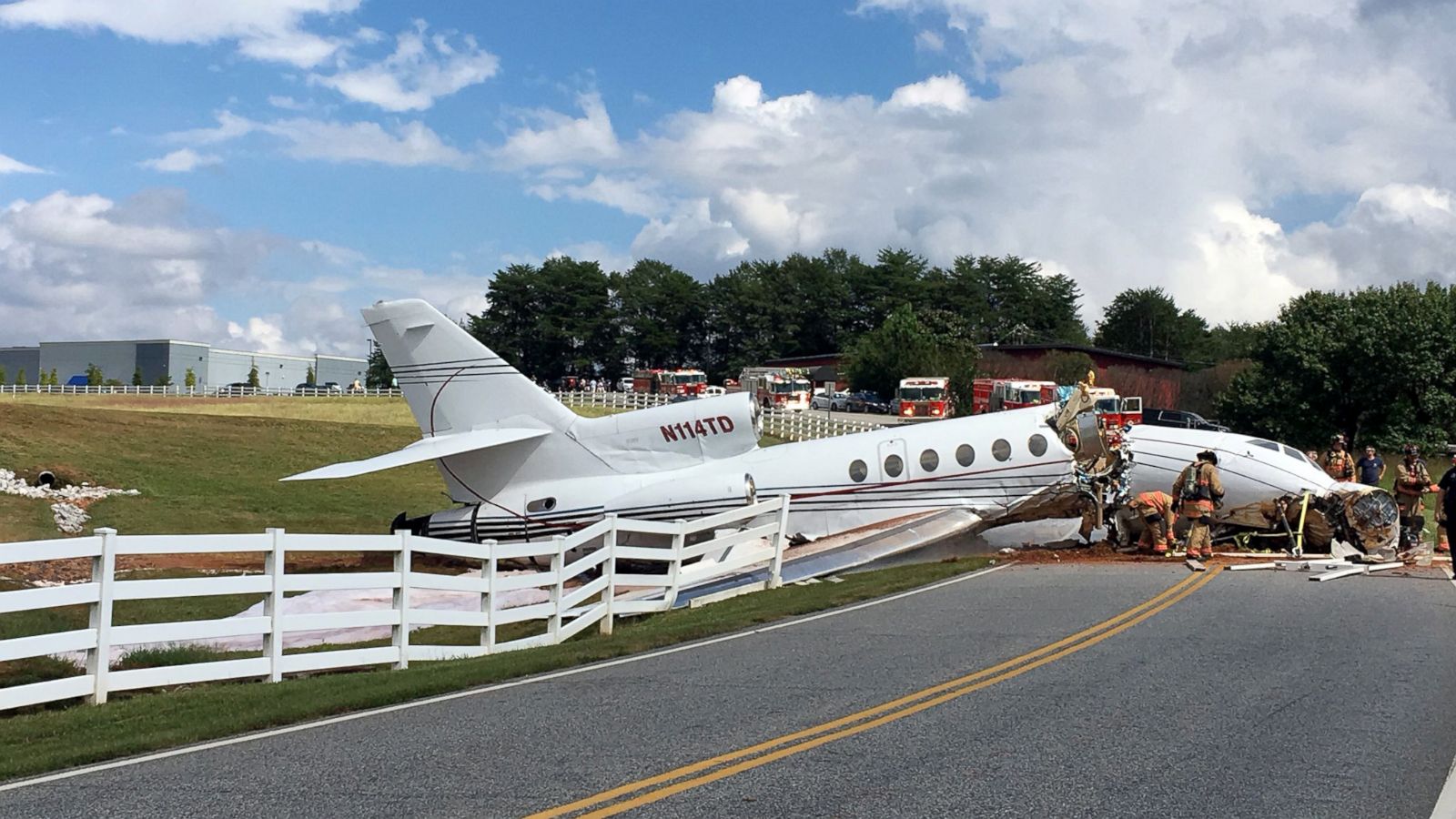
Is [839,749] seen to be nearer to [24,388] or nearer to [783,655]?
[783,655]

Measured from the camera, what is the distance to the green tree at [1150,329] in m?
148

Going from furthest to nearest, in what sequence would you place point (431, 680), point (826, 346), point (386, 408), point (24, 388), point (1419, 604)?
point (826, 346) < point (24, 388) < point (386, 408) < point (1419, 604) < point (431, 680)

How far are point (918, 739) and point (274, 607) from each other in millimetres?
6016

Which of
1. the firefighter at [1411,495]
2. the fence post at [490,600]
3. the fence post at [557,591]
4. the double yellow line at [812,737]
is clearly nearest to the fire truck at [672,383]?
the firefighter at [1411,495]

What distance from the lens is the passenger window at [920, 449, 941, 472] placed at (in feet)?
73.2

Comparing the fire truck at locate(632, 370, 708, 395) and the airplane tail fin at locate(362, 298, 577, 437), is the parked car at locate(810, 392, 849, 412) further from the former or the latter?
the airplane tail fin at locate(362, 298, 577, 437)

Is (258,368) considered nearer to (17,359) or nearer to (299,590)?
(17,359)

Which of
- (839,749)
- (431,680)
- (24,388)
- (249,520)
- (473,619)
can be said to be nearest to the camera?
(839,749)

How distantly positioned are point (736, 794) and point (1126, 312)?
15089 centimetres

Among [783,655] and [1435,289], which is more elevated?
[1435,289]

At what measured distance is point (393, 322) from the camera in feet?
75.8

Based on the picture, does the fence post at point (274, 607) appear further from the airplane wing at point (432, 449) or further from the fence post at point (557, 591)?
the airplane wing at point (432, 449)

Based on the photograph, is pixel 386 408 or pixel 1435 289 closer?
pixel 1435 289

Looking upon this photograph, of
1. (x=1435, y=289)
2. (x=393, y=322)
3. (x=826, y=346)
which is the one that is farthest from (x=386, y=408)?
(x=826, y=346)
